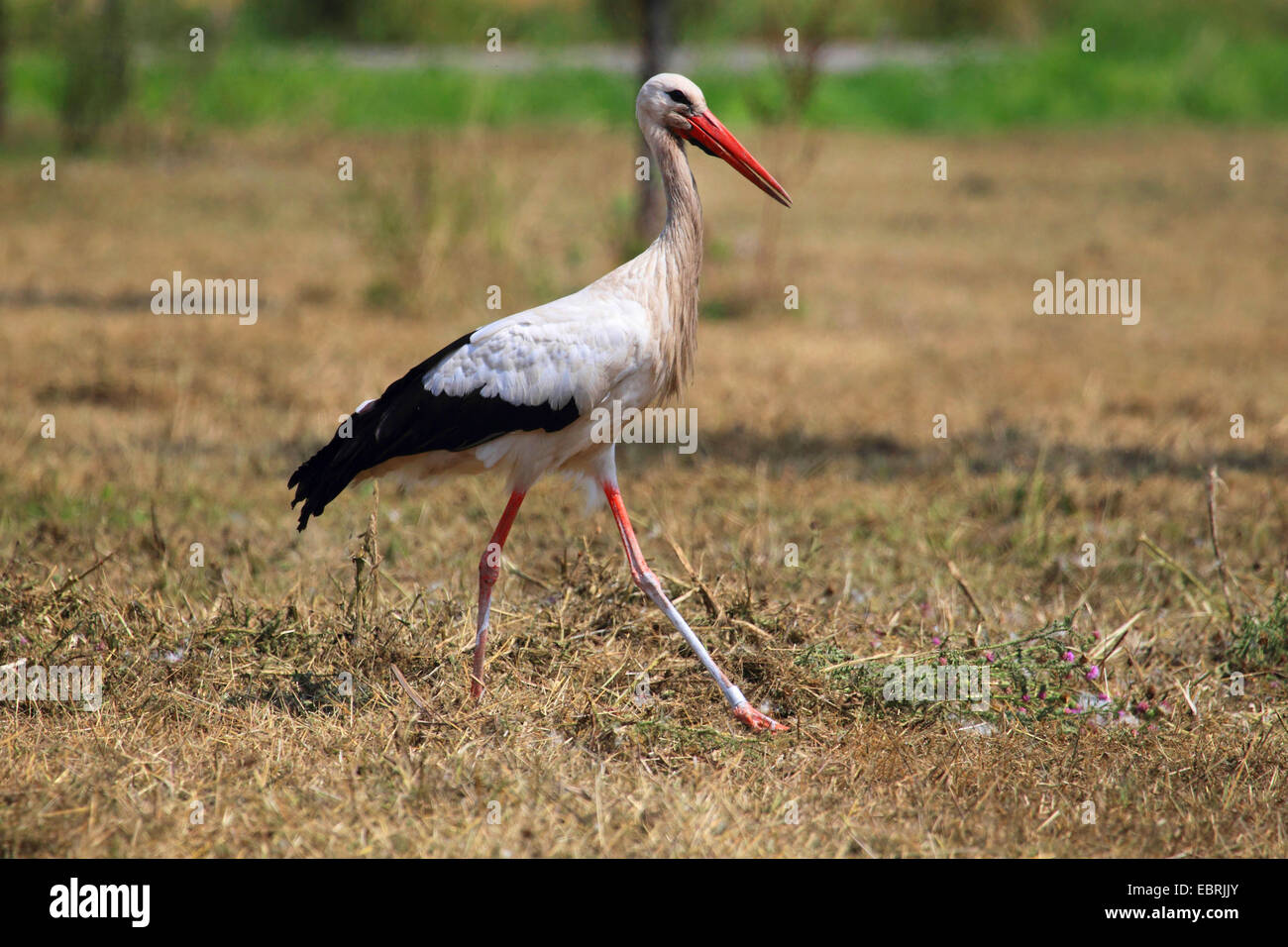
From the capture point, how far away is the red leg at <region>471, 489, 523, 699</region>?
4.20 metres

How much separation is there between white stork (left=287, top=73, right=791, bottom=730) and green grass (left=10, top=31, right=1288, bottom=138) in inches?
541

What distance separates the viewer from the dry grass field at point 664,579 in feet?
11.6

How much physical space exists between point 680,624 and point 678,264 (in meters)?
1.14

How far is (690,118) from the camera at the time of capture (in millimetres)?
4551

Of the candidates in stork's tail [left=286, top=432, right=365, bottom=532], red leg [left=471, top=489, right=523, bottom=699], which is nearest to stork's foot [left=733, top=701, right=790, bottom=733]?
red leg [left=471, top=489, right=523, bottom=699]

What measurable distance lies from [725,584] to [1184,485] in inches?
107

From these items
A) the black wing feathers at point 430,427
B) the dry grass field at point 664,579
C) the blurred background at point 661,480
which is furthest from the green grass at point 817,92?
the black wing feathers at point 430,427

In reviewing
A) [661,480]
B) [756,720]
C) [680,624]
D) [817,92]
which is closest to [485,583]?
[680,624]

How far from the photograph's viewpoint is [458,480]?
639 centimetres

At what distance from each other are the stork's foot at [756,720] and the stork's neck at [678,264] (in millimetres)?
1038

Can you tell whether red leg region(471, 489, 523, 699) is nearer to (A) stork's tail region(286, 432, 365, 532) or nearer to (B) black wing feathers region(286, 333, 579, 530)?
(B) black wing feathers region(286, 333, 579, 530)

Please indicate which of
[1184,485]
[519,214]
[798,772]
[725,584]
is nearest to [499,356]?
[725,584]

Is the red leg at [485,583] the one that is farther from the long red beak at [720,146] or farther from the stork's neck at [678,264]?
the long red beak at [720,146]

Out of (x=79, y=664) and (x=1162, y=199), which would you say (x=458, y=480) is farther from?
(x=1162, y=199)
